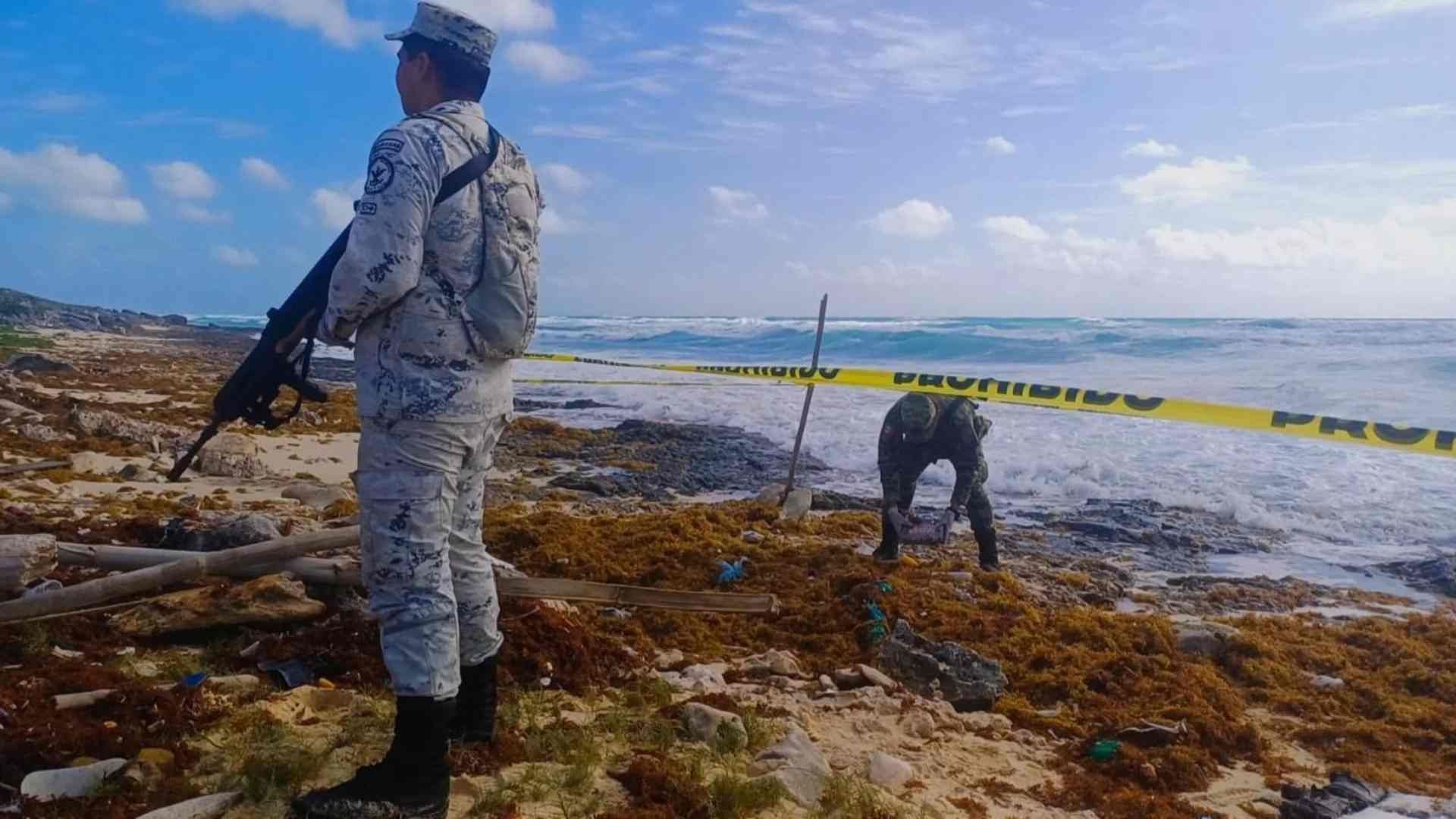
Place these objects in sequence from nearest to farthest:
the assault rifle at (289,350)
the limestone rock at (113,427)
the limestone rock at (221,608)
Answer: the assault rifle at (289,350) → the limestone rock at (221,608) → the limestone rock at (113,427)

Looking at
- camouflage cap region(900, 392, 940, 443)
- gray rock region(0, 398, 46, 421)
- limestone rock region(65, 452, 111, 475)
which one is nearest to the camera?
camouflage cap region(900, 392, 940, 443)

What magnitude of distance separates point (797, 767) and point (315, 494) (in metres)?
5.82

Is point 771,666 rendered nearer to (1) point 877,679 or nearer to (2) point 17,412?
(1) point 877,679

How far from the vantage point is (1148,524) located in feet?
29.6

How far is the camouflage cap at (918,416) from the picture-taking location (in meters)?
6.61

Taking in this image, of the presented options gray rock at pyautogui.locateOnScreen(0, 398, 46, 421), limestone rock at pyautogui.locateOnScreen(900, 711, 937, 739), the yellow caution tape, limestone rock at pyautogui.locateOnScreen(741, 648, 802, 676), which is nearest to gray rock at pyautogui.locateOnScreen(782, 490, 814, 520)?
the yellow caution tape

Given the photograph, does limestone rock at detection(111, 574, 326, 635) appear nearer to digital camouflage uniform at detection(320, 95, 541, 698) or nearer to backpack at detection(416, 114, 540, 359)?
digital camouflage uniform at detection(320, 95, 541, 698)

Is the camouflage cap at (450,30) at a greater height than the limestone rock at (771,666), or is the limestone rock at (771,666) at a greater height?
the camouflage cap at (450,30)

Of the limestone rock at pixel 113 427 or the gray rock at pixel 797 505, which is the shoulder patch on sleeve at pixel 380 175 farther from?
the limestone rock at pixel 113 427

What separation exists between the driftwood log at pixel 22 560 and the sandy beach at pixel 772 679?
0.17m

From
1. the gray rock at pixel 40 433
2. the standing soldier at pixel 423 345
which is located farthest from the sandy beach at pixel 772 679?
the gray rock at pixel 40 433

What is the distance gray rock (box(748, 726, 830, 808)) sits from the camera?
121 inches

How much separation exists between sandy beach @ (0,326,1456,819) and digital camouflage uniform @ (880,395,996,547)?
467 millimetres

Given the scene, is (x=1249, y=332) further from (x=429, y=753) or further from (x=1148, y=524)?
(x=429, y=753)
